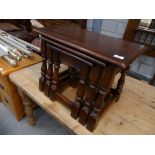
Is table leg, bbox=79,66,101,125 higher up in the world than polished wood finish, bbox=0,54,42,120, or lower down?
higher up

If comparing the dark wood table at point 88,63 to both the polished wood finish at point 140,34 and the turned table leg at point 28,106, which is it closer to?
the turned table leg at point 28,106

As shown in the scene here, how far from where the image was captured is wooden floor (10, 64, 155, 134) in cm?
64

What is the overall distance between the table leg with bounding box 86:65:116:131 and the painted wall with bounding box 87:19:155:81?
813mm

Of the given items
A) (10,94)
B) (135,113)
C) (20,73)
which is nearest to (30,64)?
(20,73)

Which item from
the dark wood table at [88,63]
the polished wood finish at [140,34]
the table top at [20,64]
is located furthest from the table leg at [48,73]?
the polished wood finish at [140,34]

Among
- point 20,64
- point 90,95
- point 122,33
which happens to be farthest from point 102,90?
point 122,33

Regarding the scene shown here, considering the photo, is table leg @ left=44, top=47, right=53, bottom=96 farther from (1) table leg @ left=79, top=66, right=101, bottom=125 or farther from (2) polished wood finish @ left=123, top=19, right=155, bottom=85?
(2) polished wood finish @ left=123, top=19, right=155, bottom=85

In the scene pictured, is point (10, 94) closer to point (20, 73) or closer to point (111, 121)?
point (20, 73)

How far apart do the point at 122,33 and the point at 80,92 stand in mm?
832

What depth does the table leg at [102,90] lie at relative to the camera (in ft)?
1.59

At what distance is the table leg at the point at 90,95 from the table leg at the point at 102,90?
2 centimetres

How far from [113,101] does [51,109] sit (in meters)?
0.32

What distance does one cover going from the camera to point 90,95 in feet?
1.87

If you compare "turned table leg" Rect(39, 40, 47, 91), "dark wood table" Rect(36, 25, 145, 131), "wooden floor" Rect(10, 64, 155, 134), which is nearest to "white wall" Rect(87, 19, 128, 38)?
"wooden floor" Rect(10, 64, 155, 134)
